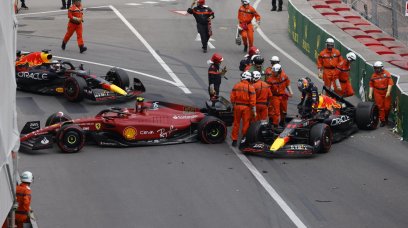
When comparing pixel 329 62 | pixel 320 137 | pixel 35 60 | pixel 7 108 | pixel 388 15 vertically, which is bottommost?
pixel 320 137

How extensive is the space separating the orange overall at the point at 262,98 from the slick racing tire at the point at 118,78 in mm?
Answer: 4622

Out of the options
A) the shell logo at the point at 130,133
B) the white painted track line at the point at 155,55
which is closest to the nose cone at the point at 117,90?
the white painted track line at the point at 155,55

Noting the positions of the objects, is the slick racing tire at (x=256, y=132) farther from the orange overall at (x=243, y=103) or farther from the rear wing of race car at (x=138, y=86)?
the rear wing of race car at (x=138, y=86)

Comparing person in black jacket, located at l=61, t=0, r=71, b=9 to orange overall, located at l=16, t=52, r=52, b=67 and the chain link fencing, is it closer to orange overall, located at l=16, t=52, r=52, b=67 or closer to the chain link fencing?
the chain link fencing

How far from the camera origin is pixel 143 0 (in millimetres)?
42156

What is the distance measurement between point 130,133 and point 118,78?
456 cm

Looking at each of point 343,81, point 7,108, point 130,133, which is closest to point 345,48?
point 343,81

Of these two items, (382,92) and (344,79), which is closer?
(382,92)

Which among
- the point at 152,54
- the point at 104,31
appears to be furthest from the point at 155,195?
the point at 104,31

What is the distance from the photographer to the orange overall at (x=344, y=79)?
24594 millimetres

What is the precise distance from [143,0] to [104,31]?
7.81 metres

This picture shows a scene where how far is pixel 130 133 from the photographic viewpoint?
2048 centimetres

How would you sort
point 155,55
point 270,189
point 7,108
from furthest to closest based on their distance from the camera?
point 155,55 → point 270,189 → point 7,108

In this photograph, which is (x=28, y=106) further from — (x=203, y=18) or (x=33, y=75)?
(x=203, y=18)
